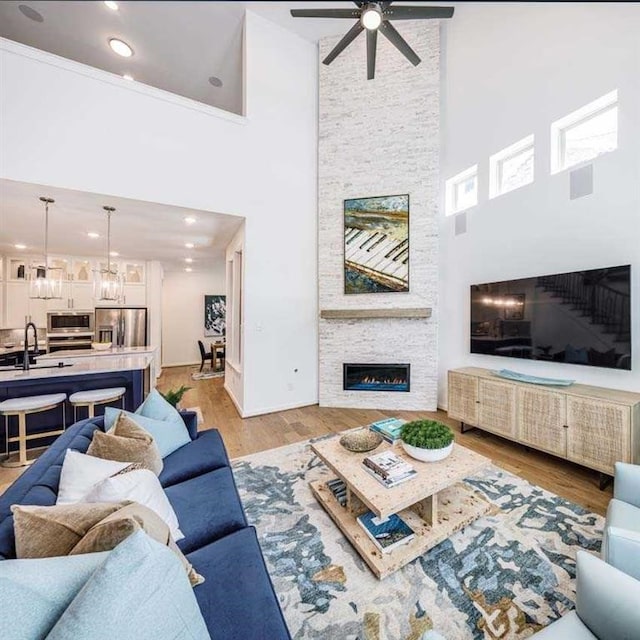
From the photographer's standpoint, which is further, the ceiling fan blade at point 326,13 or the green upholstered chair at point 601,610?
the ceiling fan blade at point 326,13

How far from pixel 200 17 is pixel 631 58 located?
4936 millimetres

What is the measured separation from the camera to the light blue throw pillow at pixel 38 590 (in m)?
0.60

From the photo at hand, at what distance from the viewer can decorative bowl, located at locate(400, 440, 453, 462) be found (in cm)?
182

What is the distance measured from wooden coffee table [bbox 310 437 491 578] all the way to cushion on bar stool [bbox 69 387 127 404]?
2320 millimetres

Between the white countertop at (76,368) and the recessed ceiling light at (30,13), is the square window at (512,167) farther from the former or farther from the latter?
the recessed ceiling light at (30,13)

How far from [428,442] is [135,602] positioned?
1.60 meters

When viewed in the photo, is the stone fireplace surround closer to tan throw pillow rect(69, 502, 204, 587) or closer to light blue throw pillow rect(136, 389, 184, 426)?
light blue throw pillow rect(136, 389, 184, 426)

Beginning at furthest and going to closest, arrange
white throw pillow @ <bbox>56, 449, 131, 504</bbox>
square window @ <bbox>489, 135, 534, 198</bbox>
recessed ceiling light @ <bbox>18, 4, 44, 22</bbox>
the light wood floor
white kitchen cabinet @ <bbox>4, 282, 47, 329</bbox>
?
white kitchen cabinet @ <bbox>4, 282, 47, 329</bbox> < recessed ceiling light @ <bbox>18, 4, 44, 22</bbox> < square window @ <bbox>489, 135, 534, 198</bbox> < the light wood floor < white throw pillow @ <bbox>56, 449, 131, 504</bbox>

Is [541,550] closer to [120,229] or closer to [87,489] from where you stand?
[87,489]

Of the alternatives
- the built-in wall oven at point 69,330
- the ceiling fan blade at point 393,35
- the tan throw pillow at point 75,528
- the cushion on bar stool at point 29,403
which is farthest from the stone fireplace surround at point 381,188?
the built-in wall oven at point 69,330

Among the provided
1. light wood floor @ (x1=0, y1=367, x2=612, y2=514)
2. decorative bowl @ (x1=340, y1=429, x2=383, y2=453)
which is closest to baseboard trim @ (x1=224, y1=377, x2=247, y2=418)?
light wood floor @ (x1=0, y1=367, x2=612, y2=514)

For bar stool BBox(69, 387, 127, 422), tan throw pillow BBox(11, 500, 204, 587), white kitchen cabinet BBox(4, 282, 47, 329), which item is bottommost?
bar stool BBox(69, 387, 127, 422)

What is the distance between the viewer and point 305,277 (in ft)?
14.4

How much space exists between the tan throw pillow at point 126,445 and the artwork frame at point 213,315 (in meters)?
6.92
